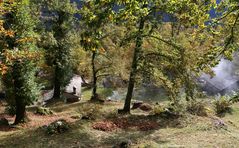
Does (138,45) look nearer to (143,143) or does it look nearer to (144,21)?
(144,21)

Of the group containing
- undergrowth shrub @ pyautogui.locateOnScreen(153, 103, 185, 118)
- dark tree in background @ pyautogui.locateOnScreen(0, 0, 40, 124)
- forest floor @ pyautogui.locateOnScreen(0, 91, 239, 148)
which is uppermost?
dark tree in background @ pyautogui.locateOnScreen(0, 0, 40, 124)

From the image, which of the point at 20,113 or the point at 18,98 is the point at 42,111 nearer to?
the point at 20,113

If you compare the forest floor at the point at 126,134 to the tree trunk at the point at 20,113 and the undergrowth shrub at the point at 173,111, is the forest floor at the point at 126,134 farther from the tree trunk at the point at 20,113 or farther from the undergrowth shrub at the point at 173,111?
the undergrowth shrub at the point at 173,111

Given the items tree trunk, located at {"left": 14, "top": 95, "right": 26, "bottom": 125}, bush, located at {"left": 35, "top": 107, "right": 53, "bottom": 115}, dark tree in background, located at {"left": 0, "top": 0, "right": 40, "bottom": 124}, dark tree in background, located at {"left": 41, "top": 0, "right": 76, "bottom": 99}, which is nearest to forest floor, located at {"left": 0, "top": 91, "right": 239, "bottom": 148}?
tree trunk, located at {"left": 14, "top": 95, "right": 26, "bottom": 125}

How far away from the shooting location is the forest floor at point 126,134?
70.4 ft

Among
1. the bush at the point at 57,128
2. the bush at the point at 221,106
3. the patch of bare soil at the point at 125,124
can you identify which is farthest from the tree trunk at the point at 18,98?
the bush at the point at 221,106

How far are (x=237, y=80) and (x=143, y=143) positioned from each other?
146 feet

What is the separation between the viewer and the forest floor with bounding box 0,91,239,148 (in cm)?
2145

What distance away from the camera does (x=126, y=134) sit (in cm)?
2462

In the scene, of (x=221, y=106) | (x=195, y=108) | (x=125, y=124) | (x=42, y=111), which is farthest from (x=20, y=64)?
(x=221, y=106)

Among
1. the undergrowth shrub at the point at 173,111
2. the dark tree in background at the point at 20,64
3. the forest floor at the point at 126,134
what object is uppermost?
the dark tree in background at the point at 20,64

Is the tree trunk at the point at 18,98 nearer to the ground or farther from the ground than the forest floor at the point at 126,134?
farther from the ground

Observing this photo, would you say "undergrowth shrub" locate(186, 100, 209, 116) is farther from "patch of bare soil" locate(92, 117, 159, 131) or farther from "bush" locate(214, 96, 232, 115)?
"bush" locate(214, 96, 232, 115)

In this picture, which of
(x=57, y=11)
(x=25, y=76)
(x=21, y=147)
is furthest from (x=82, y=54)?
(x=21, y=147)
